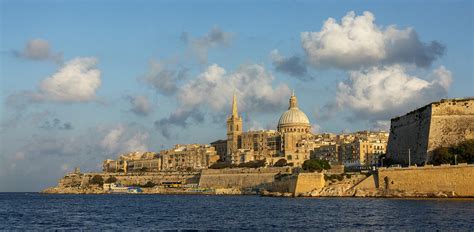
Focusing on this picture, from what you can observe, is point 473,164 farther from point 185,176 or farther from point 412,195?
point 185,176

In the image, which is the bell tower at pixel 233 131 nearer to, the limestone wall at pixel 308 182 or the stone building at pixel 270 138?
the stone building at pixel 270 138

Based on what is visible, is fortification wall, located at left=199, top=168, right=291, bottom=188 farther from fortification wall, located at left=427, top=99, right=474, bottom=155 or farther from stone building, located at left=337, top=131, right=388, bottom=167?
fortification wall, located at left=427, top=99, right=474, bottom=155

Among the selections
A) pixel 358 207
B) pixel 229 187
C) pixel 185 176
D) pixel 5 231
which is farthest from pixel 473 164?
pixel 185 176

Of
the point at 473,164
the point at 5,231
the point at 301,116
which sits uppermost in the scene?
the point at 301,116

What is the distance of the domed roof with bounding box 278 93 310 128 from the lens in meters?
107

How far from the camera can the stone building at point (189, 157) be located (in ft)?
362

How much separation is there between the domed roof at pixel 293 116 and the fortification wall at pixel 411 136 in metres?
41.4

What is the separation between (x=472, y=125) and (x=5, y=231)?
113ft

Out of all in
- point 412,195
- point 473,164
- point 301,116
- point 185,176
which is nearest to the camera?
point 473,164

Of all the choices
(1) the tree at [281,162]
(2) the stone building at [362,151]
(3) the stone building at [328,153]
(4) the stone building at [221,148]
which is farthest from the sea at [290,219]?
(4) the stone building at [221,148]

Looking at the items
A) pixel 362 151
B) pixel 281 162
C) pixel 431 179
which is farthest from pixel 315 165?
pixel 431 179

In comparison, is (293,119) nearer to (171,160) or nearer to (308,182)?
(171,160)

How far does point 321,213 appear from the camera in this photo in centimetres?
3784

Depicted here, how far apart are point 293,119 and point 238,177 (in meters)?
25.1
